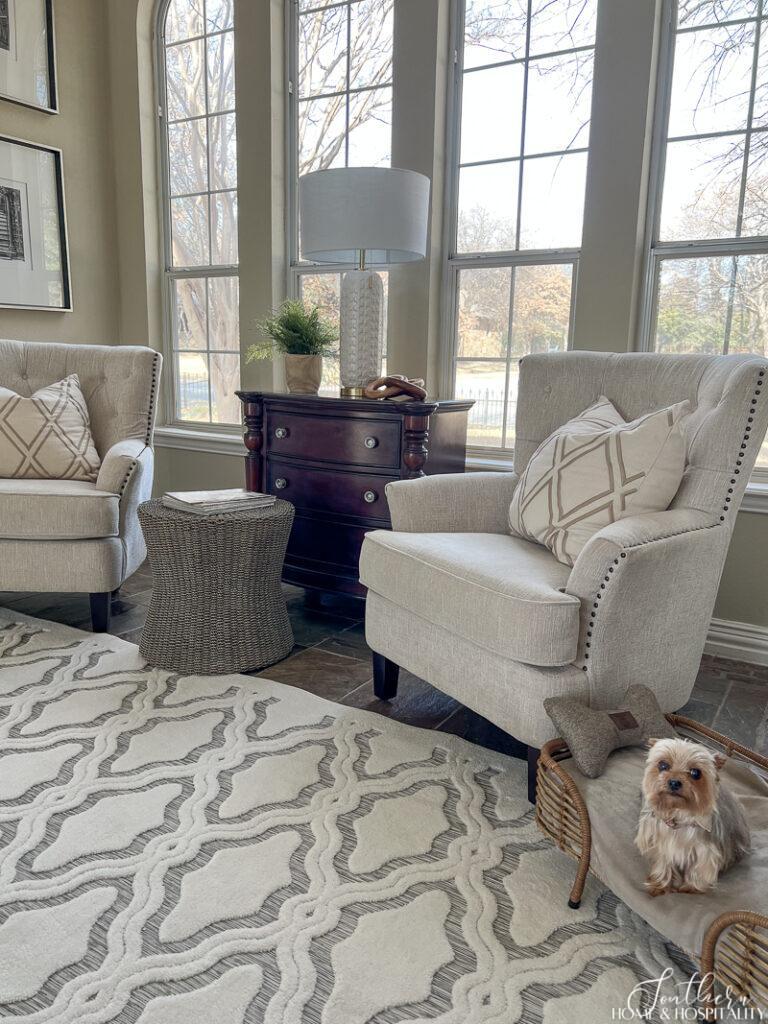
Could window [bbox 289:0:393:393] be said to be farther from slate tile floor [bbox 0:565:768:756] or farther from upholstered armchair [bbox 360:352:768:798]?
upholstered armchair [bbox 360:352:768:798]

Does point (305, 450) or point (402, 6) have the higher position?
point (402, 6)

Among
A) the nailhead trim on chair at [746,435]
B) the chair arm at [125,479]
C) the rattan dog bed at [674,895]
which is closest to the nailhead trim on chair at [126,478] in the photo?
the chair arm at [125,479]

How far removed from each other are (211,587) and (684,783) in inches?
60.2

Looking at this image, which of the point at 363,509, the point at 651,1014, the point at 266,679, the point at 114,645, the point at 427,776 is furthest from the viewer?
the point at 363,509

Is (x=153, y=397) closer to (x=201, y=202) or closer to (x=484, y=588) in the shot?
(x=201, y=202)

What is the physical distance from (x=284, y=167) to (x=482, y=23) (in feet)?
3.50

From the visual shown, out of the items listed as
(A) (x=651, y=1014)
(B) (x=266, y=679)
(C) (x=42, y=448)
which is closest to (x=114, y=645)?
(B) (x=266, y=679)

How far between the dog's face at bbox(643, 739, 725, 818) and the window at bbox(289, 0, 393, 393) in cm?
257

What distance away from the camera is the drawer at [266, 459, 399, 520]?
2678 mm

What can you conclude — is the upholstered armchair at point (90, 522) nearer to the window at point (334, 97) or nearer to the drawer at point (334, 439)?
the drawer at point (334, 439)

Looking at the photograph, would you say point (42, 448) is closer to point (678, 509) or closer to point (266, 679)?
point (266, 679)

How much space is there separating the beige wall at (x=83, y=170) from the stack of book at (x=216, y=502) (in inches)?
74.3

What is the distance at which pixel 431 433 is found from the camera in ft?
8.83

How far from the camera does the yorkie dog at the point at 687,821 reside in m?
1.16
